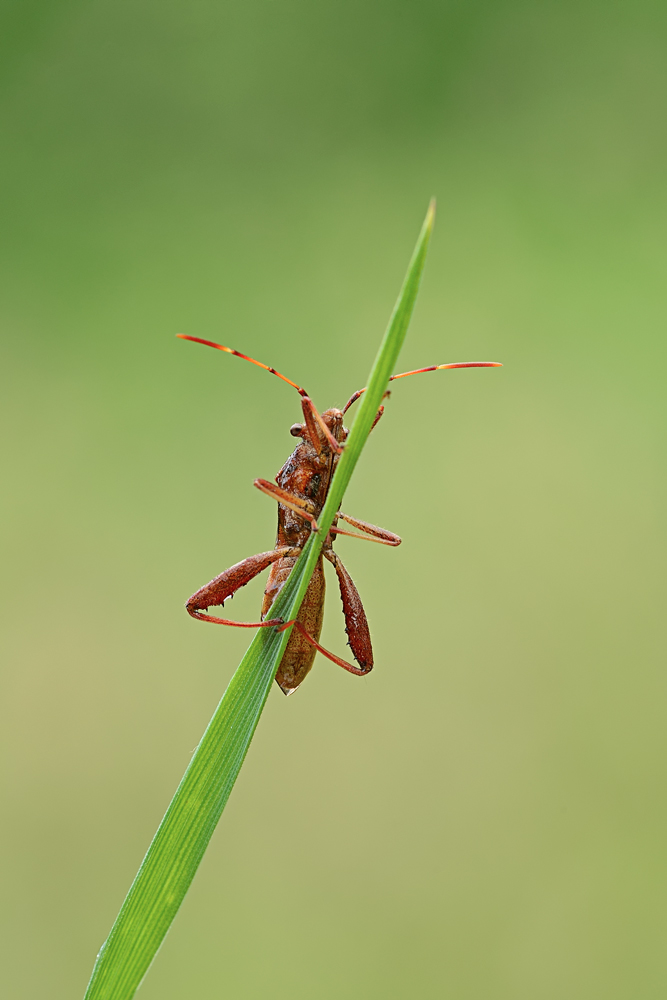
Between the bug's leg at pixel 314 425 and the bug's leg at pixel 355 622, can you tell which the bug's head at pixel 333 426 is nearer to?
the bug's leg at pixel 314 425

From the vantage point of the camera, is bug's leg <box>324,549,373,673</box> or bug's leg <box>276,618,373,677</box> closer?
bug's leg <box>276,618,373,677</box>

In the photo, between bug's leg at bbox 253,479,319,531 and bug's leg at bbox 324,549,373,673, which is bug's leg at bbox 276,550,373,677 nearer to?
bug's leg at bbox 324,549,373,673

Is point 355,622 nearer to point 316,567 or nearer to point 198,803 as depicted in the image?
point 316,567

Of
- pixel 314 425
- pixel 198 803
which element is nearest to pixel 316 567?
pixel 314 425

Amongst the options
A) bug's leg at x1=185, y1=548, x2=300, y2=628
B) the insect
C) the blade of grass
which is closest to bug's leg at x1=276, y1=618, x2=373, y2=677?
the insect

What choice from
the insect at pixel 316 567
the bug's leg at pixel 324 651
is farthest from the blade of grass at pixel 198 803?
the insect at pixel 316 567
